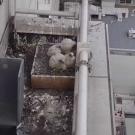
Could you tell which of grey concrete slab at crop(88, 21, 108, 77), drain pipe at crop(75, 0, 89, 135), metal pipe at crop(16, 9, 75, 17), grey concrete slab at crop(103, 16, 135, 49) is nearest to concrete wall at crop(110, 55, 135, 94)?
grey concrete slab at crop(103, 16, 135, 49)

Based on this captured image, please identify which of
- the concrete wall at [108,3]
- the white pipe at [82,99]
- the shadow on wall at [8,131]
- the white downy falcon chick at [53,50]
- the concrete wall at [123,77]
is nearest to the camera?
the white pipe at [82,99]

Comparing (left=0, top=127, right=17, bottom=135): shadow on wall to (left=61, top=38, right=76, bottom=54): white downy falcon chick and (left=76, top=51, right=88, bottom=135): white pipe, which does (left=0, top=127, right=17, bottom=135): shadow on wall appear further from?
(left=61, top=38, right=76, bottom=54): white downy falcon chick

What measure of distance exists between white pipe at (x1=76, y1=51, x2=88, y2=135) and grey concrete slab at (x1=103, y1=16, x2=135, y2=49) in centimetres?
357

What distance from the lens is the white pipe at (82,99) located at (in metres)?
1.06

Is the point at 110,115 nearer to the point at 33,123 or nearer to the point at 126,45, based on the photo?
the point at 33,123

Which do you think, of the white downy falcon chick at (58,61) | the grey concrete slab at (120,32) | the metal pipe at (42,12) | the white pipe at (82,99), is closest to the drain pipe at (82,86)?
the white pipe at (82,99)

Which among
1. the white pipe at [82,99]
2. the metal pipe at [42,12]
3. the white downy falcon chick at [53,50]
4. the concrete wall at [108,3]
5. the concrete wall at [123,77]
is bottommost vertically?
the concrete wall at [123,77]

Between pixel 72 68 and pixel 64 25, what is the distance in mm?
491

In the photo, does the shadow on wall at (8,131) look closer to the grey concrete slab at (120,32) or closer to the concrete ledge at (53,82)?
the concrete ledge at (53,82)

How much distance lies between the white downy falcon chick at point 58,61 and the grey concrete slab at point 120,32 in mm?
3407

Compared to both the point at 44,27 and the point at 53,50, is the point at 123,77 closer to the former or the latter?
the point at 44,27

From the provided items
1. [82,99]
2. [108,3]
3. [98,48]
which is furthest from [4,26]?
[108,3]

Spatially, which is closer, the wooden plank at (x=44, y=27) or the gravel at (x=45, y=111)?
the gravel at (x=45, y=111)

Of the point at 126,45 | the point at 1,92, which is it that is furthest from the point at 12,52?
the point at 126,45
